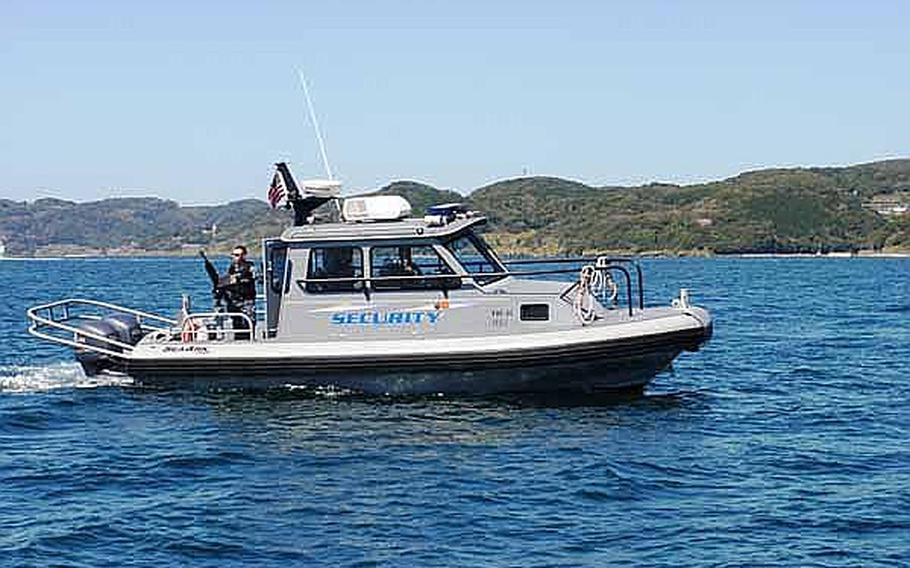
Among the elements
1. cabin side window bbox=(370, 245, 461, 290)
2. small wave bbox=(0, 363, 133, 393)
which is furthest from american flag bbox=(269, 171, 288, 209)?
small wave bbox=(0, 363, 133, 393)

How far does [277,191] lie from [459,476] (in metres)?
7.63

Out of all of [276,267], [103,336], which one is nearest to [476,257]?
[276,267]

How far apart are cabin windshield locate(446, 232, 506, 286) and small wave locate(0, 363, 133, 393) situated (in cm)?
572

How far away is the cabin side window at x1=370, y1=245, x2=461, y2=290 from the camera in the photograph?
761 inches

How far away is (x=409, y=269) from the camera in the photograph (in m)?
19.5

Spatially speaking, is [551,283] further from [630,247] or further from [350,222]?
[630,247]

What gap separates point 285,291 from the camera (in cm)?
1975

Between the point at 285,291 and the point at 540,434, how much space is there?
16.7 ft

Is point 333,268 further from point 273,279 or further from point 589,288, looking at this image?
point 589,288

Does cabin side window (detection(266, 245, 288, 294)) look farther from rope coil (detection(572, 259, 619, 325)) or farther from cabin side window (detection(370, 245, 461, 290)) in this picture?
rope coil (detection(572, 259, 619, 325))

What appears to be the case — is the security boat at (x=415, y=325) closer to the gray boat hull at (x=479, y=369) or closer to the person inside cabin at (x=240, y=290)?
the gray boat hull at (x=479, y=369)

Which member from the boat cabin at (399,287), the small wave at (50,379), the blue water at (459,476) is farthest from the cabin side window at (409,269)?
the small wave at (50,379)

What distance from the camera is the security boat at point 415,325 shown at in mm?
18797

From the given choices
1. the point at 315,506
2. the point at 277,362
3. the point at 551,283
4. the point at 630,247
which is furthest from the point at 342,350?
the point at 630,247
